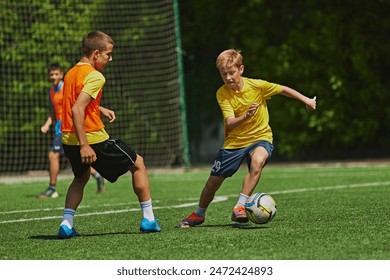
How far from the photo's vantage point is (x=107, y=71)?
16.4 metres

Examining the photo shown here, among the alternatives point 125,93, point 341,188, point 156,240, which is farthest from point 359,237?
point 125,93

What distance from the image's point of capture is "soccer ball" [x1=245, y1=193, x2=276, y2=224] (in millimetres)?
6734

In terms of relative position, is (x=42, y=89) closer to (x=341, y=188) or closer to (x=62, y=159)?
(x=62, y=159)

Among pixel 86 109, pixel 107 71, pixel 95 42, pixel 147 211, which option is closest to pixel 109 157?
pixel 86 109

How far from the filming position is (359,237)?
19.3 feet

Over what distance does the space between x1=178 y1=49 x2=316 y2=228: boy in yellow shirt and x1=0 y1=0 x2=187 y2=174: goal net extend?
897 centimetres

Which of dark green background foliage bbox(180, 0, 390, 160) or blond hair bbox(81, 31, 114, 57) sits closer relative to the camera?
blond hair bbox(81, 31, 114, 57)

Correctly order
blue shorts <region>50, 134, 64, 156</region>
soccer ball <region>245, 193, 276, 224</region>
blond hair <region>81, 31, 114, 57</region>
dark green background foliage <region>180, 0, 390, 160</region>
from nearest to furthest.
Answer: blond hair <region>81, 31, 114, 57</region>, soccer ball <region>245, 193, 276, 224</region>, blue shorts <region>50, 134, 64, 156</region>, dark green background foliage <region>180, 0, 390, 160</region>

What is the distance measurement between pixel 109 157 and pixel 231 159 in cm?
104

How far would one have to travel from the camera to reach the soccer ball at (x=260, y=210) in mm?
6734

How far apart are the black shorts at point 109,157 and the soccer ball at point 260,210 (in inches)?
36.3

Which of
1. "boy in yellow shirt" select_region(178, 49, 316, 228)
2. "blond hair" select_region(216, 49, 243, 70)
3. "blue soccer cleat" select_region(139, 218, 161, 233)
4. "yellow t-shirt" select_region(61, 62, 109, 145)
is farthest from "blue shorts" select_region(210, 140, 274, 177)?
"yellow t-shirt" select_region(61, 62, 109, 145)

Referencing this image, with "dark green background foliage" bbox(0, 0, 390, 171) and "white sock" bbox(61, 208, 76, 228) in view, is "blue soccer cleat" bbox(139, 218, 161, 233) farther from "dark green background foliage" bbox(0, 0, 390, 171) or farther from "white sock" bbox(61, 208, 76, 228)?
"dark green background foliage" bbox(0, 0, 390, 171)
